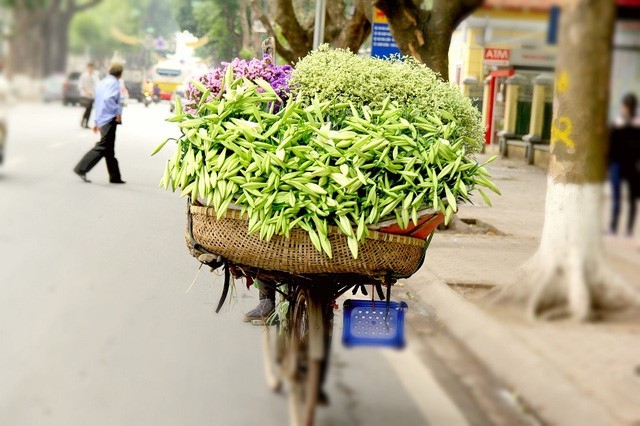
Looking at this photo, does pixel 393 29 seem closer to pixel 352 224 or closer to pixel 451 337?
pixel 451 337

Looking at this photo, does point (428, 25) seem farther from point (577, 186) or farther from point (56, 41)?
point (56, 41)

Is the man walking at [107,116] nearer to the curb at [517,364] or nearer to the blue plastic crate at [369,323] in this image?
the curb at [517,364]

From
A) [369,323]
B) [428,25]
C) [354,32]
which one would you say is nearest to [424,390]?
[369,323]

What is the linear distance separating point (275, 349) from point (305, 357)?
643 mm

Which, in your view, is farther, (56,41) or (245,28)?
(245,28)

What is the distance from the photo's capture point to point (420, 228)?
4016mm

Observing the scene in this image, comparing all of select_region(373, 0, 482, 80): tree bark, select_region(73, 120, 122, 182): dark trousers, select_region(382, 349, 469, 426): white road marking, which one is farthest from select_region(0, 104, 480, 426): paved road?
select_region(73, 120, 122, 182): dark trousers

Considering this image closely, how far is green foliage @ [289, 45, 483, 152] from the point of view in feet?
13.2

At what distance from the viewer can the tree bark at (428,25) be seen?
38.3ft

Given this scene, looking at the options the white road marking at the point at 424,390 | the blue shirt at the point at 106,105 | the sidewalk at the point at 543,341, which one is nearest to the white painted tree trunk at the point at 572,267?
the sidewalk at the point at 543,341

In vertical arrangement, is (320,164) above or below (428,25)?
below

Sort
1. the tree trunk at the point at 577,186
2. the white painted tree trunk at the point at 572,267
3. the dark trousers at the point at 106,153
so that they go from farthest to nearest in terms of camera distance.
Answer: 1. the dark trousers at the point at 106,153
2. the white painted tree trunk at the point at 572,267
3. the tree trunk at the point at 577,186

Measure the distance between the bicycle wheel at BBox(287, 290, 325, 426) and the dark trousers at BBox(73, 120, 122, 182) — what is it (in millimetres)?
9863

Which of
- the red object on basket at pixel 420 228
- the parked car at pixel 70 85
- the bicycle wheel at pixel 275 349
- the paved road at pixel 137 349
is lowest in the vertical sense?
the paved road at pixel 137 349
